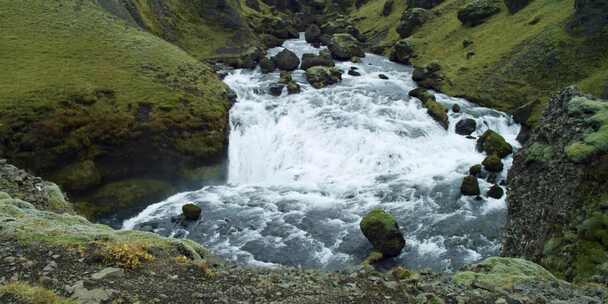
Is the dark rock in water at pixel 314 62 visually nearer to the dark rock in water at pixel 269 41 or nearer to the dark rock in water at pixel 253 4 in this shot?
the dark rock in water at pixel 269 41

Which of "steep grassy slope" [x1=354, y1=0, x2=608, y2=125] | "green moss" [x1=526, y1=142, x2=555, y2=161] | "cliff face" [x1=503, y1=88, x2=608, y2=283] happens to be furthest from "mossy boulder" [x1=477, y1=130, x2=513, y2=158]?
"green moss" [x1=526, y1=142, x2=555, y2=161]

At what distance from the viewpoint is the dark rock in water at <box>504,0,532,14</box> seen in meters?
78.1

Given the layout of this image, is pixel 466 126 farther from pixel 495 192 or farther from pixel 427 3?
pixel 427 3

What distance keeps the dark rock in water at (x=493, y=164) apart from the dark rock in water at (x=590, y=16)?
32228mm

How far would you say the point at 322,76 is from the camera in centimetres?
6419

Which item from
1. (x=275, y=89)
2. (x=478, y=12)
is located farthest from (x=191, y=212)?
(x=478, y=12)

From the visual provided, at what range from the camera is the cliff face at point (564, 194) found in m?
16.9

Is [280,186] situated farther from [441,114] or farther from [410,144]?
[441,114]

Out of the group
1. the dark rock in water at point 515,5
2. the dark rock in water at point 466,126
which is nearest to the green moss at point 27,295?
the dark rock in water at point 466,126

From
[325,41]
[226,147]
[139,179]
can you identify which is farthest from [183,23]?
[139,179]

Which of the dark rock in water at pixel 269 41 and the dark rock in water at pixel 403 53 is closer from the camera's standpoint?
the dark rock in water at pixel 403 53

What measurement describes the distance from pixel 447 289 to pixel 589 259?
6.52 m

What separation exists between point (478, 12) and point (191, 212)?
228 feet

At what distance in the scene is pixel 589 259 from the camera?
1634 cm
